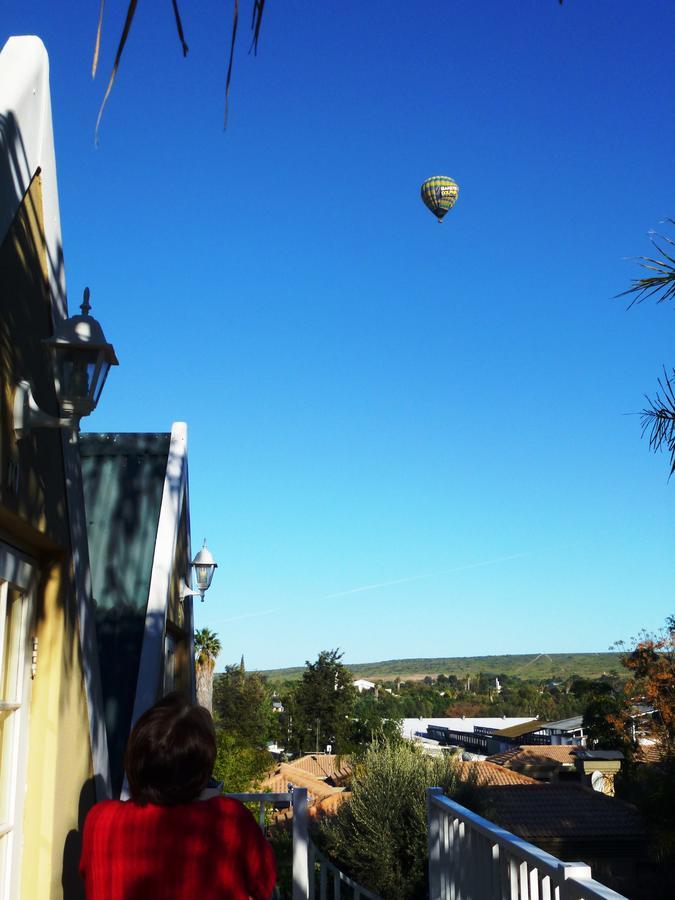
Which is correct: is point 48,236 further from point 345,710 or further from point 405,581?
point 405,581

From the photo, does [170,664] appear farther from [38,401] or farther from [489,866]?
[38,401]

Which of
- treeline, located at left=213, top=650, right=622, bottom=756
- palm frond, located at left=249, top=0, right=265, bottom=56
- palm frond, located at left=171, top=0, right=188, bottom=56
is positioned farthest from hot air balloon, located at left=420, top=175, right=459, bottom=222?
palm frond, located at left=171, top=0, right=188, bottom=56

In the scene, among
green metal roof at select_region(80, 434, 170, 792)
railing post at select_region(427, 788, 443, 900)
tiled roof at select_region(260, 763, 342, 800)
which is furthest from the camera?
tiled roof at select_region(260, 763, 342, 800)

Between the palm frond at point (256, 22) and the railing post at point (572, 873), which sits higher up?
the palm frond at point (256, 22)

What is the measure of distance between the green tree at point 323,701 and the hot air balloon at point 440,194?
138 feet

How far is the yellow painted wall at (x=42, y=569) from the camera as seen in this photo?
9.32 ft

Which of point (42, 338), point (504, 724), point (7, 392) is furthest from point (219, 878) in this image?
point (504, 724)

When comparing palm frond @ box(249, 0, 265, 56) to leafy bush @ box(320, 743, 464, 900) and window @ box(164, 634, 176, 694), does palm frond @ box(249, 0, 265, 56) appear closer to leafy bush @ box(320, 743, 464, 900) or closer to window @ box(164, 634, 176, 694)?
window @ box(164, 634, 176, 694)

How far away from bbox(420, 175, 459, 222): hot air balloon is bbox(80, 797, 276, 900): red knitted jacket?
1215 inches

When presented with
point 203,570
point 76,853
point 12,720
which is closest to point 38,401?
point 12,720

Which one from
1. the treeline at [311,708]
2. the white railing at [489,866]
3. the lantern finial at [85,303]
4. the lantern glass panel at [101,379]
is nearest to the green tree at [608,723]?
the treeline at [311,708]

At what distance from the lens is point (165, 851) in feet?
7.59

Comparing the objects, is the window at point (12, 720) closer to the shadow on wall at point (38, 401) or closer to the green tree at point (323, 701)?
the shadow on wall at point (38, 401)

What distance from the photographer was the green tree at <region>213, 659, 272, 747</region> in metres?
55.9
